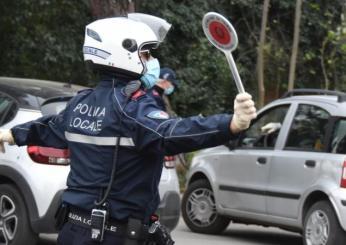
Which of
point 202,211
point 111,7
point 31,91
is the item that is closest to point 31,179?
point 31,91

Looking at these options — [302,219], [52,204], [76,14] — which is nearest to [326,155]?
[302,219]

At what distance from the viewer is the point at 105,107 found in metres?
3.89

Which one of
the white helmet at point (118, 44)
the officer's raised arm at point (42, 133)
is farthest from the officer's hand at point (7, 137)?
the white helmet at point (118, 44)

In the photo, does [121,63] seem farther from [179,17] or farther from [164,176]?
[179,17]

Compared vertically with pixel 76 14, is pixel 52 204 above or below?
below

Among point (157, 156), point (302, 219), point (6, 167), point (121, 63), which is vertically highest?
point (121, 63)

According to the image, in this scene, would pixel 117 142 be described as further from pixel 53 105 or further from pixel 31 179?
pixel 53 105

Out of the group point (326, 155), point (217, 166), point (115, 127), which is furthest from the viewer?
point (217, 166)

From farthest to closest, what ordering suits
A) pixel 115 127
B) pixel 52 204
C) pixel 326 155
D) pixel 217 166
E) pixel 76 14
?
1. pixel 76 14
2. pixel 217 166
3. pixel 326 155
4. pixel 52 204
5. pixel 115 127

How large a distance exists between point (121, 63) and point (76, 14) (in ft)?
39.6

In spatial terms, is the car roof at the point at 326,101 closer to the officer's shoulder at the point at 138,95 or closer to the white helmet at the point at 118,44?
the white helmet at the point at 118,44

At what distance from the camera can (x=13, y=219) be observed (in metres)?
7.32

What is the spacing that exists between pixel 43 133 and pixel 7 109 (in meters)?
3.37

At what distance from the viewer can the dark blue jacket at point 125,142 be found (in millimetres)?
3641
